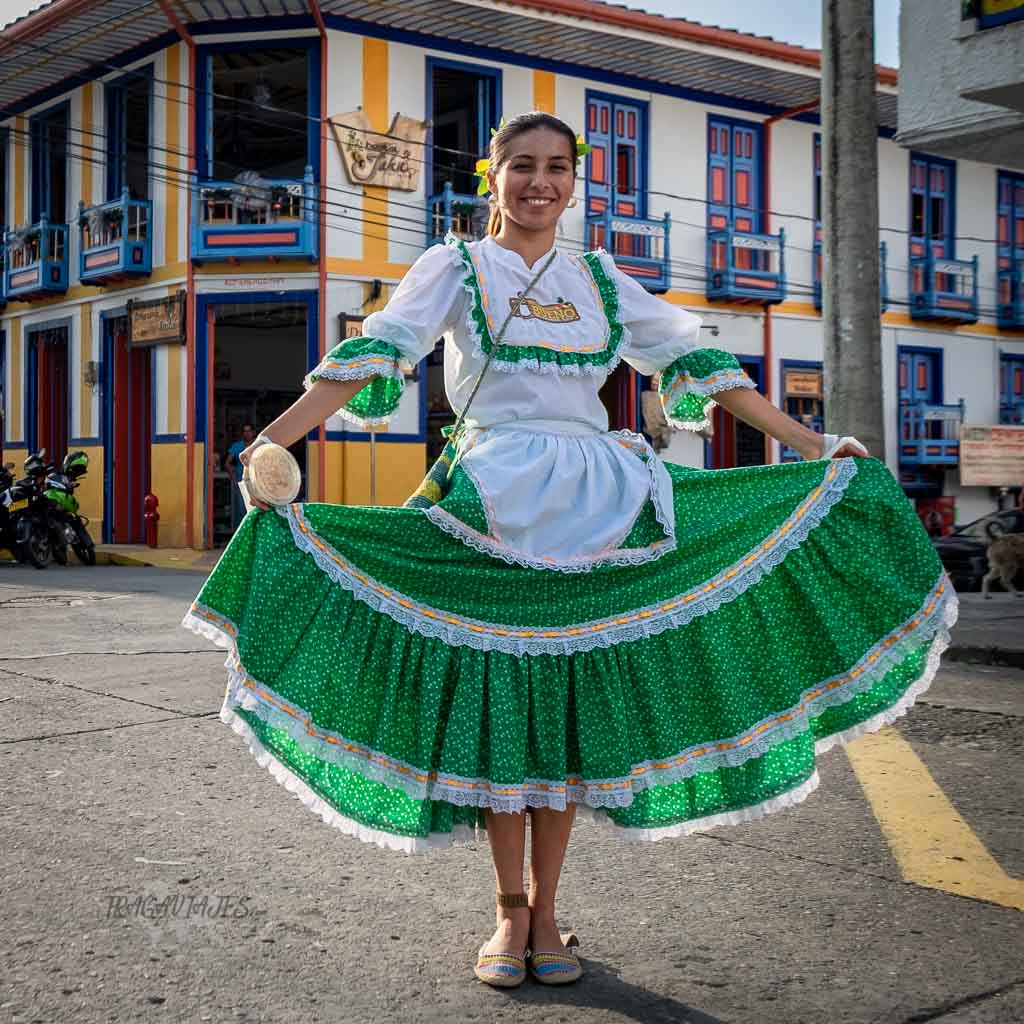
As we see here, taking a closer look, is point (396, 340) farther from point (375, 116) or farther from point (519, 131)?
point (375, 116)

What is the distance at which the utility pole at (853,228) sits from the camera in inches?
339

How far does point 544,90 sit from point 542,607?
17033mm

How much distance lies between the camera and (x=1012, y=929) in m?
3.01

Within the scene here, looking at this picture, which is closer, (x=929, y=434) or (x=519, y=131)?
(x=519, y=131)

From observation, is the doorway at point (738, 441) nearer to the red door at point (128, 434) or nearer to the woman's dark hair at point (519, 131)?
the red door at point (128, 434)

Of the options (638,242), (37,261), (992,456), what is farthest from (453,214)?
(992,456)

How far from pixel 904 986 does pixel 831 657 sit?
711 millimetres

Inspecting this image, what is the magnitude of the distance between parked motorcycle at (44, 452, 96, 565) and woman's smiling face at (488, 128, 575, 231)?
12.9m

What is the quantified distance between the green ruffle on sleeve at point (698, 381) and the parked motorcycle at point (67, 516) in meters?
12.8

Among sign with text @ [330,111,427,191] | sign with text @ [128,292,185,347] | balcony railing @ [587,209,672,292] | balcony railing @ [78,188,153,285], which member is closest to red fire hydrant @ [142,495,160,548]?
sign with text @ [128,292,185,347]

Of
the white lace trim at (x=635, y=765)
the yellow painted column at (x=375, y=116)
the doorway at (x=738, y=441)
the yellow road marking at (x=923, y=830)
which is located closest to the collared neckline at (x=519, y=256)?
the white lace trim at (x=635, y=765)

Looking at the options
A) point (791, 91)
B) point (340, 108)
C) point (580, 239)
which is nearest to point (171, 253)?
point (340, 108)

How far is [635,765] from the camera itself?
283 cm

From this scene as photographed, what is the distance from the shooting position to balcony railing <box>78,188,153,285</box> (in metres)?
18.0
